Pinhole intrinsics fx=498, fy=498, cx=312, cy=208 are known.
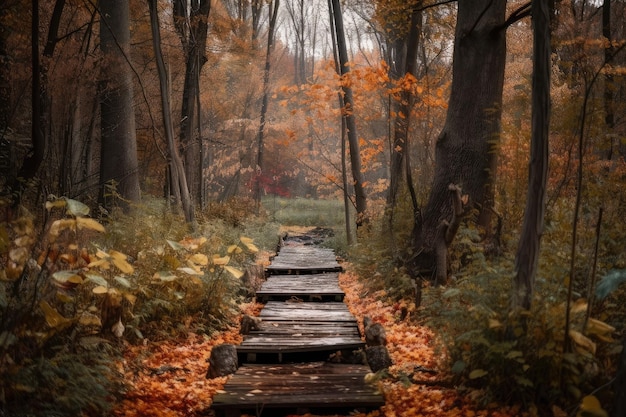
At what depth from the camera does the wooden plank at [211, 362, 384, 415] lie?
4.05 m

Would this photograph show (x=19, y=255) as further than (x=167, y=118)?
No

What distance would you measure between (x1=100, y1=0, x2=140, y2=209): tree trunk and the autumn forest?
0.04 m

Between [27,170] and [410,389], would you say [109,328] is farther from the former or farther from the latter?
[27,170]

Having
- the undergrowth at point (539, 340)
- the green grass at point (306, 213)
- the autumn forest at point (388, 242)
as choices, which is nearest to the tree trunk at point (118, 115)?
the autumn forest at point (388, 242)

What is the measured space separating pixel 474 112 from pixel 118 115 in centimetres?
690

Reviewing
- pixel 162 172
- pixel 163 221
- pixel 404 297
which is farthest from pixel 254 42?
pixel 404 297

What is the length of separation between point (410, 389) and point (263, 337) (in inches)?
79.2

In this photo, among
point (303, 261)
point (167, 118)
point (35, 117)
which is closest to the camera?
point (35, 117)

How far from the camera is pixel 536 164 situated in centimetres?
362

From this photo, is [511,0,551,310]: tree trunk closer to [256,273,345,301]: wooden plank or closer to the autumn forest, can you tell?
the autumn forest

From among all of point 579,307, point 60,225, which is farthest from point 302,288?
point 579,307

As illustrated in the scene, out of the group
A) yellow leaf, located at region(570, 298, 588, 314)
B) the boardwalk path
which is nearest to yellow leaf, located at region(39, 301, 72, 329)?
the boardwalk path

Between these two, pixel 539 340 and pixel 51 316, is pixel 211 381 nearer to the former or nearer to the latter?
pixel 51 316

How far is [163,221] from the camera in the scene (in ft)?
30.7
